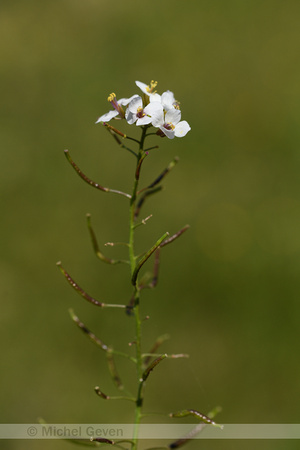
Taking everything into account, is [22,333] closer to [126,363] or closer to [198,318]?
[126,363]

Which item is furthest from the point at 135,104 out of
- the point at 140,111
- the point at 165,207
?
the point at 165,207

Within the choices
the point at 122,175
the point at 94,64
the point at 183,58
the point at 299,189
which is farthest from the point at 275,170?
the point at 94,64

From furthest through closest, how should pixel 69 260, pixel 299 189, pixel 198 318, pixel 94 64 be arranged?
pixel 94 64 → pixel 299 189 → pixel 69 260 → pixel 198 318

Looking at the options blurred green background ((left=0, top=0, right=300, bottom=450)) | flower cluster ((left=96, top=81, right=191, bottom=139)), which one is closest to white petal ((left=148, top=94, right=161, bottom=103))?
flower cluster ((left=96, top=81, right=191, bottom=139))

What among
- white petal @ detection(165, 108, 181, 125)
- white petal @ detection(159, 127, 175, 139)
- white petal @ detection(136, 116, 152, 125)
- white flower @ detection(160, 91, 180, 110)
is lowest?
white petal @ detection(159, 127, 175, 139)

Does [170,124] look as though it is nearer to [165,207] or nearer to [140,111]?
[140,111]

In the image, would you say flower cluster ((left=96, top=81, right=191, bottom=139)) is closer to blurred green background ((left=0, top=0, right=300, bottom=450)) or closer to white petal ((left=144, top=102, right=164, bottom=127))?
white petal ((left=144, top=102, right=164, bottom=127))
